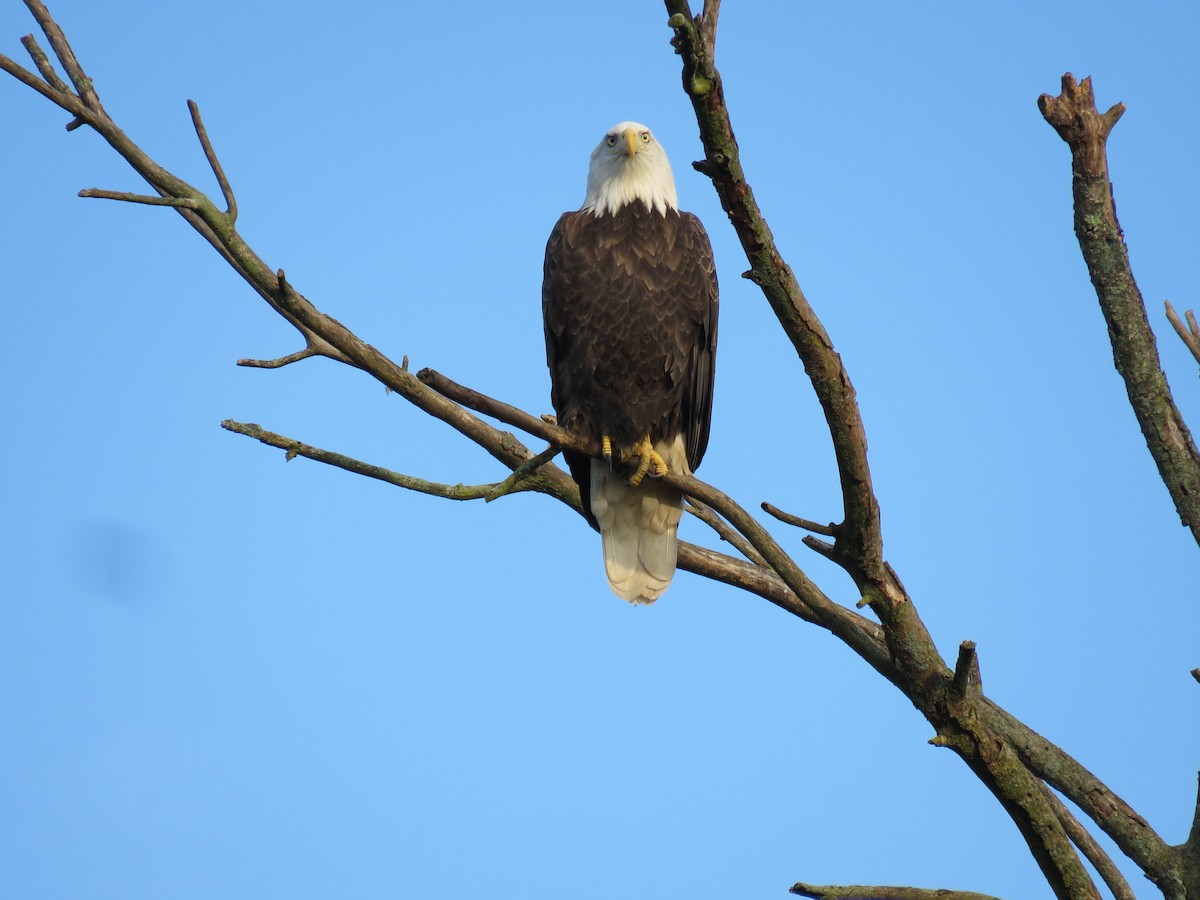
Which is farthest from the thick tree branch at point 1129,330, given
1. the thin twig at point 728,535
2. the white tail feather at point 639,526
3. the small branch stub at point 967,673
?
the white tail feather at point 639,526

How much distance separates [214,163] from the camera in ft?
12.1

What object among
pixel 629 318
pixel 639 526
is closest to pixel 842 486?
pixel 629 318

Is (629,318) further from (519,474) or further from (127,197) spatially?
(127,197)

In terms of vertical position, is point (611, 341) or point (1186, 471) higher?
point (611, 341)

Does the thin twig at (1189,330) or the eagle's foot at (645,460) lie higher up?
the eagle's foot at (645,460)

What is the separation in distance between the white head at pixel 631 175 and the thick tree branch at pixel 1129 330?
2.19 meters

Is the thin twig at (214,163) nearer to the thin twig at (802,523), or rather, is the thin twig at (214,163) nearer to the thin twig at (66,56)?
the thin twig at (66,56)

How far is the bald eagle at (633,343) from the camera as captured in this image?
4.79m

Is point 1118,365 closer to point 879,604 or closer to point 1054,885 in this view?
point 879,604

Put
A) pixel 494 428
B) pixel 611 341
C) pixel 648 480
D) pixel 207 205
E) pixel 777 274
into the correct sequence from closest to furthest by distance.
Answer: pixel 777 274 → pixel 207 205 → pixel 494 428 → pixel 611 341 → pixel 648 480

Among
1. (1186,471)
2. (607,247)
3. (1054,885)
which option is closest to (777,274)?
(1186,471)

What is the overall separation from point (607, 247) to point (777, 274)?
2.09 metres

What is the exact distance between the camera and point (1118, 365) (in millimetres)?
3201

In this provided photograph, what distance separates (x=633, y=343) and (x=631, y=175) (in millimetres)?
806
